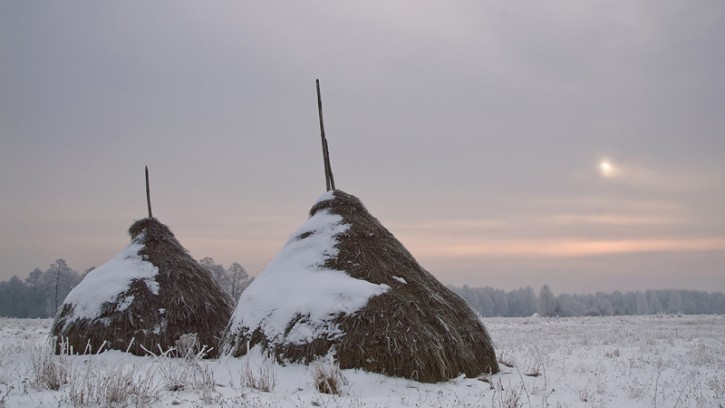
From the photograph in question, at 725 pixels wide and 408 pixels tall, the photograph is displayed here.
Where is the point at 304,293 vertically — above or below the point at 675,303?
above

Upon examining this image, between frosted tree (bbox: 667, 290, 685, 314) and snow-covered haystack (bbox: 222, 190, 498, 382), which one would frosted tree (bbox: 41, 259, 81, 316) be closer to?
snow-covered haystack (bbox: 222, 190, 498, 382)

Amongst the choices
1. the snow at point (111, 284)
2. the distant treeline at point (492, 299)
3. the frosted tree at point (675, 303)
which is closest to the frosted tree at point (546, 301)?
the distant treeline at point (492, 299)

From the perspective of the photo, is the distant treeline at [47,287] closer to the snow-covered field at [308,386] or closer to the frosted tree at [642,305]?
the snow-covered field at [308,386]

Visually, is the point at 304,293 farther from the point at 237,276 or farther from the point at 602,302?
the point at 602,302

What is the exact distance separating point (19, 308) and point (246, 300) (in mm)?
85300

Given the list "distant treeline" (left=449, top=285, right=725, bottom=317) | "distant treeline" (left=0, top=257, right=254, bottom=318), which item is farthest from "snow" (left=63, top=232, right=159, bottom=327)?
"distant treeline" (left=449, top=285, right=725, bottom=317)

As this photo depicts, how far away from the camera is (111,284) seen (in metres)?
11.5

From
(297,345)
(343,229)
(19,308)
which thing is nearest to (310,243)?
(343,229)

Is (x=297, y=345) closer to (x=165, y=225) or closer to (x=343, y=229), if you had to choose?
(x=343, y=229)

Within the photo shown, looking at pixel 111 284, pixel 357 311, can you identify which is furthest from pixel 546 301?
pixel 357 311

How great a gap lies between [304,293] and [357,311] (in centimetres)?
104

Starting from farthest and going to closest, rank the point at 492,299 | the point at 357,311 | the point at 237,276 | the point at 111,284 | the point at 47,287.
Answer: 1. the point at 492,299
2. the point at 47,287
3. the point at 237,276
4. the point at 111,284
5. the point at 357,311

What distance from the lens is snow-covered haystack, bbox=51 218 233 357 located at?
1070 centimetres

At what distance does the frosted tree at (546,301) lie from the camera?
8438cm
